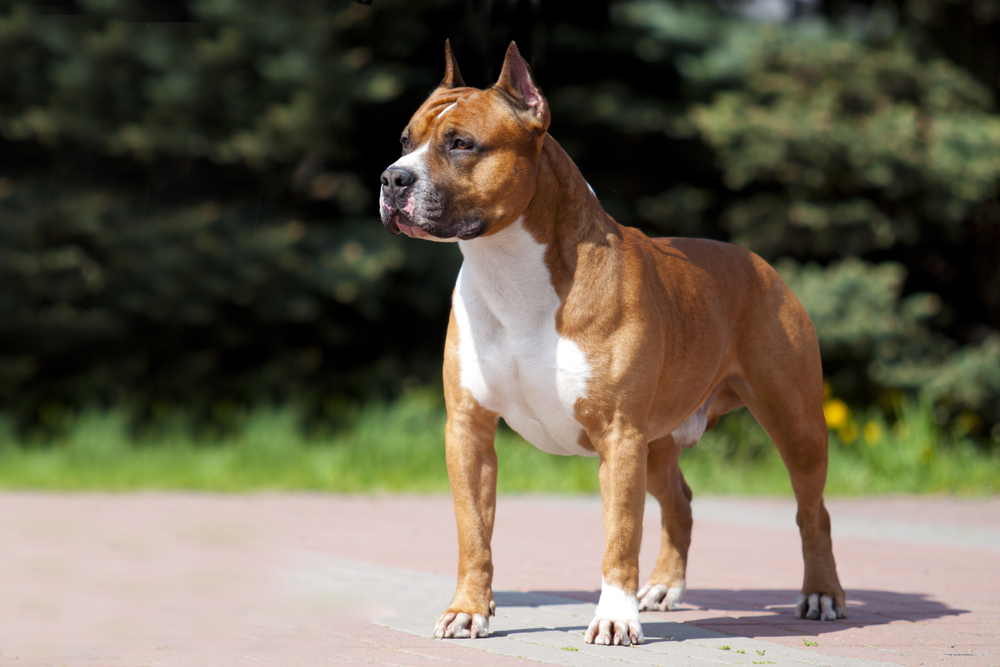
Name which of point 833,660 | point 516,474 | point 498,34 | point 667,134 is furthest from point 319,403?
point 833,660

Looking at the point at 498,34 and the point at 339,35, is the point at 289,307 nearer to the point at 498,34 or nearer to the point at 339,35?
the point at 339,35

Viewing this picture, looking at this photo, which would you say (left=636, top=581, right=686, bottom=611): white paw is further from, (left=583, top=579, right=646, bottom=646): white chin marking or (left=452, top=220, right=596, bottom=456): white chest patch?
(left=452, top=220, right=596, bottom=456): white chest patch

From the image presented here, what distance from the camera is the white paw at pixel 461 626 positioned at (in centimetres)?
410

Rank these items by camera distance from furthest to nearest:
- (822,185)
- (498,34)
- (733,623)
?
1. (822,185)
2. (498,34)
3. (733,623)

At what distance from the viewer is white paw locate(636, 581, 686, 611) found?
496 cm

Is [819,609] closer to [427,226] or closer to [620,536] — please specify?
[620,536]

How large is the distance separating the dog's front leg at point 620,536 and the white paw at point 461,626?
421 millimetres

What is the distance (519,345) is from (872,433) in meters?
8.53

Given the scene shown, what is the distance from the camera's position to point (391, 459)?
11.3 metres

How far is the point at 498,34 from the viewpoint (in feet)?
22.2

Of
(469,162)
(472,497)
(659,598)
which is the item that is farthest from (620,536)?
(469,162)

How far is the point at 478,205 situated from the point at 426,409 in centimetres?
910

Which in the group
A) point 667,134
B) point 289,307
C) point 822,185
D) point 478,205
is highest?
point 667,134

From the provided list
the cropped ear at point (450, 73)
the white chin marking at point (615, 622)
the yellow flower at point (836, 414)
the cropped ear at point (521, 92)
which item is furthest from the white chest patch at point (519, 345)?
the yellow flower at point (836, 414)
